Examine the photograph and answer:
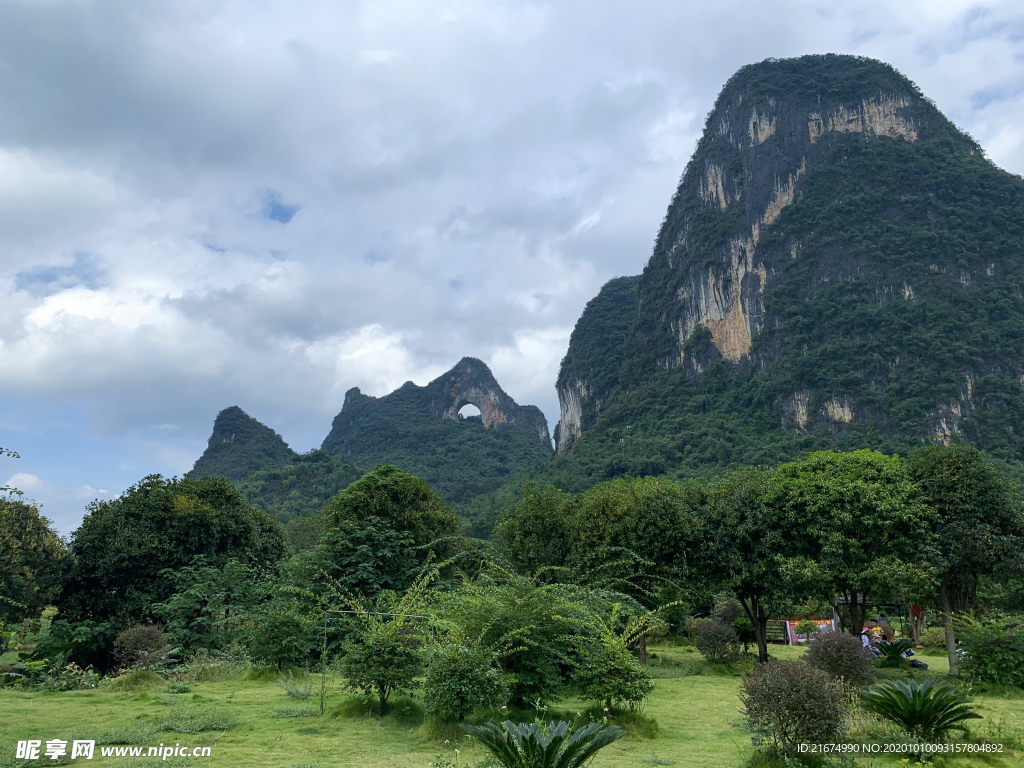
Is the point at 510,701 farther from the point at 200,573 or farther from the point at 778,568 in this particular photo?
the point at 200,573

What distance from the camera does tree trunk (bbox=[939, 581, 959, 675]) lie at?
1455 centimetres

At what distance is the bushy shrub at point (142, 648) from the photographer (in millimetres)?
14672

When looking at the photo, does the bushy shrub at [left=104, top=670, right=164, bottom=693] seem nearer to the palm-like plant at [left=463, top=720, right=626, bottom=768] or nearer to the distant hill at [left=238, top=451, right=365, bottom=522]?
the palm-like plant at [left=463, top=720, right=626, bottom=768]

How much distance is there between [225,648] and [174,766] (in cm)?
1282

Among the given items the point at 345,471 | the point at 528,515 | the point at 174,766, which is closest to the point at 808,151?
the point at 345,471

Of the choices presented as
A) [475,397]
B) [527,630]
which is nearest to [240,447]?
[475,397]

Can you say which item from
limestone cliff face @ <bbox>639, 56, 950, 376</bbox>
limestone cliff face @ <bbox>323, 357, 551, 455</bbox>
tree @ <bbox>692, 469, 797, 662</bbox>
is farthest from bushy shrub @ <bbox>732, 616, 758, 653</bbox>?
limestone cliff face @ <bbox>323, 357, 551, 455</bbox>

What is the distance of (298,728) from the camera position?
9.47 m

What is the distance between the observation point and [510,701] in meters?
9.96

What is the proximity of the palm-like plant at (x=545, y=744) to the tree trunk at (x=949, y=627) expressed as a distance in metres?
12.2

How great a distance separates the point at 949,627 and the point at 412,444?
365ft

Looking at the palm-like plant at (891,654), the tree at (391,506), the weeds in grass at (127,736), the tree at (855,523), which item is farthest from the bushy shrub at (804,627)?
the weeds in grass at (127,736)

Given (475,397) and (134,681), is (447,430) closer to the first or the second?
(475,397)

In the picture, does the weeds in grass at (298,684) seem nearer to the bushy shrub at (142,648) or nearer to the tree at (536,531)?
the bushy shrub at (142,648)
